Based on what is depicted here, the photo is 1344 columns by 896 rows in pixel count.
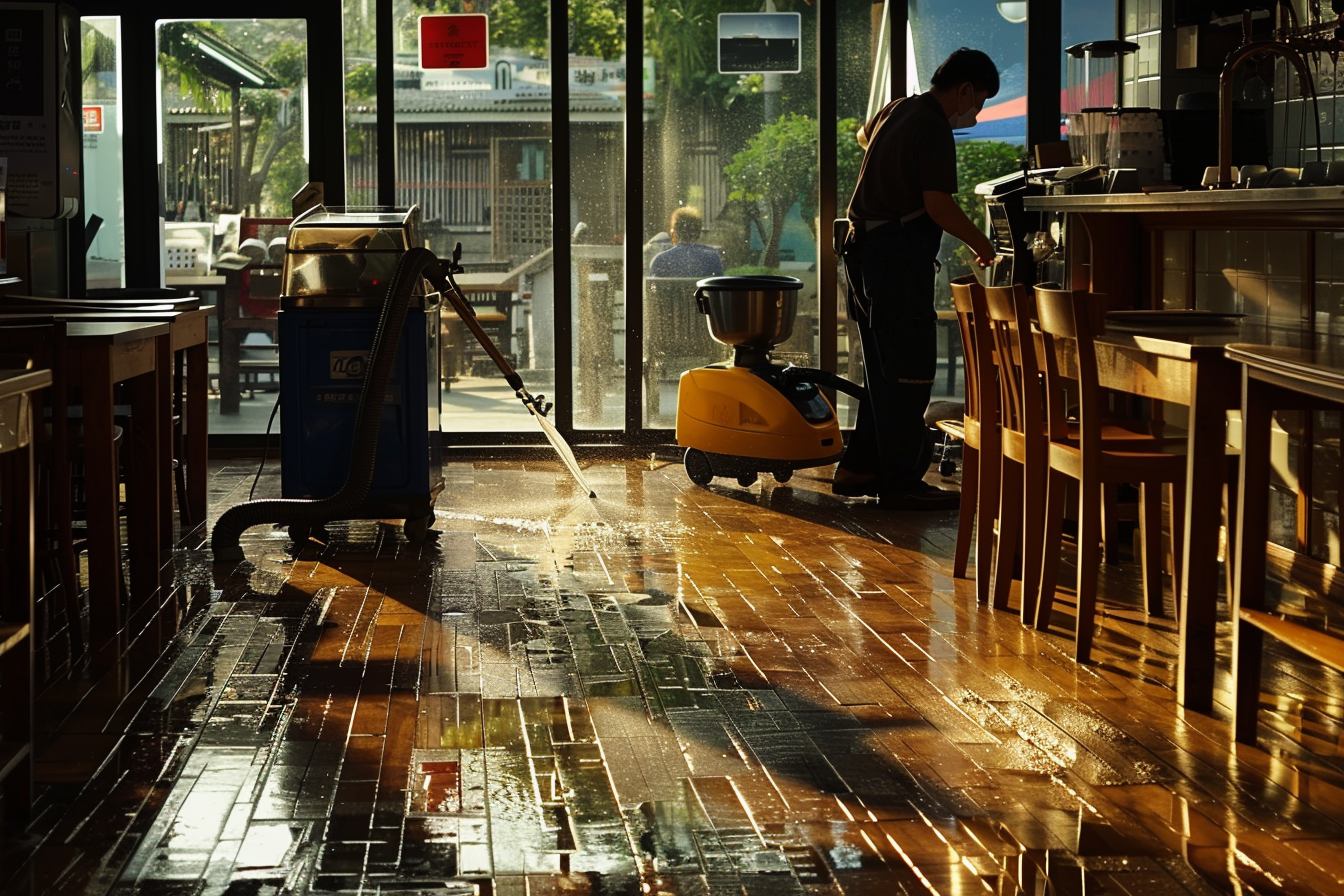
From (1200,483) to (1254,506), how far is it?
278mm

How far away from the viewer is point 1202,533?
3.62 m

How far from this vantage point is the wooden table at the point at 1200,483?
3.52 metres

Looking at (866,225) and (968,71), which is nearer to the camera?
(968,71)

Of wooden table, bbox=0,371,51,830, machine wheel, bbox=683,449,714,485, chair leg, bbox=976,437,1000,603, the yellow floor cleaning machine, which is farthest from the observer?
machine wheel, bbox=683,449,714,485

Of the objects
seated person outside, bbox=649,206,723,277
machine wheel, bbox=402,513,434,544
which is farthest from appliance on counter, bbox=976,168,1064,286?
machine wheel, bbox=402,513,434,544

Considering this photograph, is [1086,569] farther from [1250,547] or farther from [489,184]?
[489,184]

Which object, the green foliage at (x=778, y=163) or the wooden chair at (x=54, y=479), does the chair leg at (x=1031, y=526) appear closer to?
the wooden chair at (x=54, y=479)

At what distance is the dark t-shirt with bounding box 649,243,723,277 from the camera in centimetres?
822

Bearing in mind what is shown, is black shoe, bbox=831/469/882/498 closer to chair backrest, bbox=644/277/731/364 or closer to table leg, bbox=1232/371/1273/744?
chair backrest, bbox=644/277/731/364

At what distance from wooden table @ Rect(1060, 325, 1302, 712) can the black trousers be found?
2.54 meters

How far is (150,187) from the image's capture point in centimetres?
796

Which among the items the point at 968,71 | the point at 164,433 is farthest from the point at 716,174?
the point at 164,433

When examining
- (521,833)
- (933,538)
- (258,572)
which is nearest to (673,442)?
(933,538)

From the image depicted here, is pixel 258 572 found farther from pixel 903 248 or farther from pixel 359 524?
pixel 903 248
